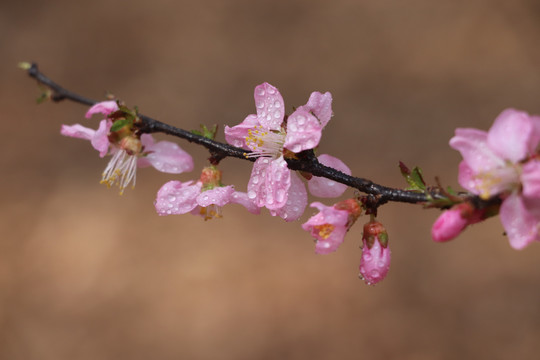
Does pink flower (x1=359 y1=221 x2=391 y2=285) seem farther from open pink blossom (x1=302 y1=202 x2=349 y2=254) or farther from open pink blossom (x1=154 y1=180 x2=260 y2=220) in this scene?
open pink blossom (x1=154 y1=180 x2=260 y2=220)

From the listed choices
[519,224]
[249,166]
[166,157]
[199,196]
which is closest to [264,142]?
[199,196]

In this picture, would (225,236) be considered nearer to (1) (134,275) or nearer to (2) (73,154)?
(1) (134,275)

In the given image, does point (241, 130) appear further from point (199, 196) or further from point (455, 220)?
point (455, 220)

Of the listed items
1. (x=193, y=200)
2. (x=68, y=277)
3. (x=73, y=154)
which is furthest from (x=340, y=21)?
(x=193, y=200)

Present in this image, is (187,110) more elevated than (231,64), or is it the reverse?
(231,64)

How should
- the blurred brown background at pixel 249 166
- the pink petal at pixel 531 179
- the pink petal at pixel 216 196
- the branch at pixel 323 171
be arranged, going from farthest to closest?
1. the blurred brown background at pixel 249 166
2. the pink petal at pixel 216 196
3. the branch at pixel 323 171
4. the pink petal at pixel 531 179

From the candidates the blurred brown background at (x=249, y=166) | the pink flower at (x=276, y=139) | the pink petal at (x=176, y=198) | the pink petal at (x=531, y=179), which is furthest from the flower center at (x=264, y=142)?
the blurred brown background at (x=249, y=166)

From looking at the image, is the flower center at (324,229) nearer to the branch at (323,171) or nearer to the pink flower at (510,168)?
the branch at (323,171)
